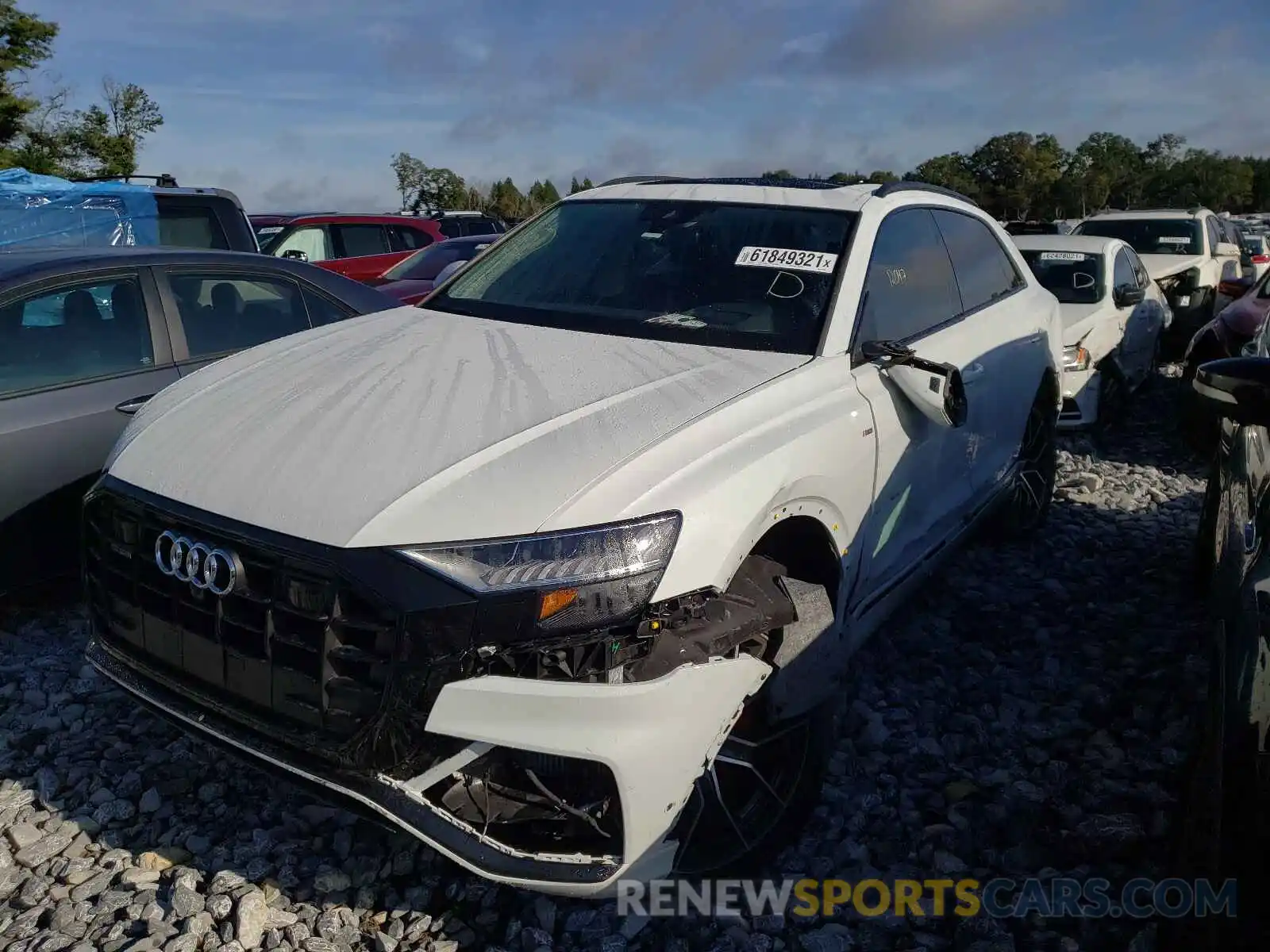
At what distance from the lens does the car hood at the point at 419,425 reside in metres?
2.22

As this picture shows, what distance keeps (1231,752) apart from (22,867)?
9.90 ft

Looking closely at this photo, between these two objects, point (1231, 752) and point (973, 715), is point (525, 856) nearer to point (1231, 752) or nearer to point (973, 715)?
point (1231, 752)

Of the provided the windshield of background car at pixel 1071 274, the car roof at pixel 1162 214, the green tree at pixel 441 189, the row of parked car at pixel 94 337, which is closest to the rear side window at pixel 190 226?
the row of parked car at pixel 94 337

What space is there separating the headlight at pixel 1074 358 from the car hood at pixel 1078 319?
4 cm

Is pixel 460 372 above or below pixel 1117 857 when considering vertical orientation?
above

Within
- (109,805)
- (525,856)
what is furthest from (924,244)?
(109,805)

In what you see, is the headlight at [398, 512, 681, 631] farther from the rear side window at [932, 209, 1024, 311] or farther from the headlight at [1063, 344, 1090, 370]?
the headlight at [1063, 344, 1090, 370]

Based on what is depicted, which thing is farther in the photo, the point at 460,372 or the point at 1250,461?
the point at 1250,461

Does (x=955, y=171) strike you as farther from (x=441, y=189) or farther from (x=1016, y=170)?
(x=441, y=189)

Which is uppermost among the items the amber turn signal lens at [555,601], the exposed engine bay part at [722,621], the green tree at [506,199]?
the green tree at [506,199]

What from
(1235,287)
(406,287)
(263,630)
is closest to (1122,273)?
(1235,287)

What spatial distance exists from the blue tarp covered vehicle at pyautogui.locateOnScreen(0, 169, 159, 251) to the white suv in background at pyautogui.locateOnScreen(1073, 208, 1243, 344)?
10229mm

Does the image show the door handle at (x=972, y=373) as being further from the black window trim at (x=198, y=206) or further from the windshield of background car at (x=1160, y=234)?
the windshield of background car at (x=1160, y=234)

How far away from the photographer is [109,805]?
3.01 meters
